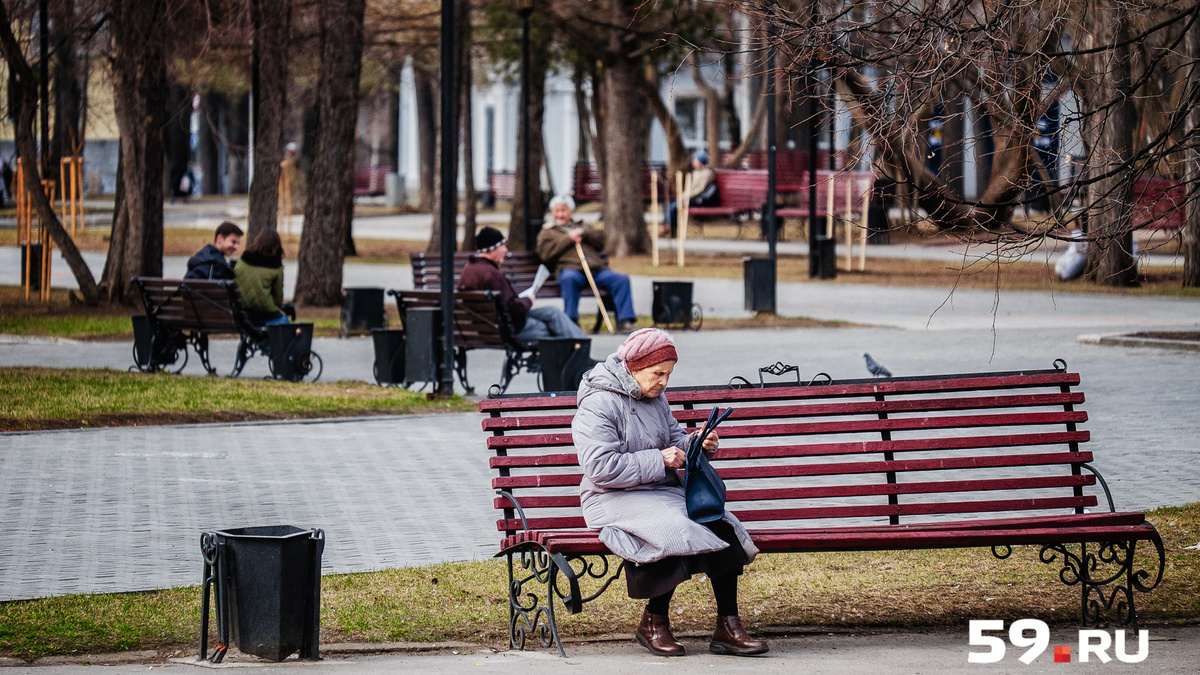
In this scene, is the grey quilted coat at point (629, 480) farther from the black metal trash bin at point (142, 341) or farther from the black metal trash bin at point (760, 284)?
the black metal trash bin at point (760, 284)

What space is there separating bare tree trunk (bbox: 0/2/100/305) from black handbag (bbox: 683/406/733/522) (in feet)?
50.0

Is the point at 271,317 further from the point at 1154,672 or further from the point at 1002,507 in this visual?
the point at 1154,672

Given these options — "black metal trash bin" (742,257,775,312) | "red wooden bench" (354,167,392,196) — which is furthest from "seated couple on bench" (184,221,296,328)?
"red wooden bench" (354,167,392,196)

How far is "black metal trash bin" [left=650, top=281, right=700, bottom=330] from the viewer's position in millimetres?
17969

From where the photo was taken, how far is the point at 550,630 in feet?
19.1

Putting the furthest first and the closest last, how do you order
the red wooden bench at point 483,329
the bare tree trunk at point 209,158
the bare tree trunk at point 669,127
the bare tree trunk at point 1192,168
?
the bare tree trunk at point 209,158 → the bare tree trunk at point 669,127 → the red wooden bench at point 483,329 → the bare tree trunk at point 1192,168

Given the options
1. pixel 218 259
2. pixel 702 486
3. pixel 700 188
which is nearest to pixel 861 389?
pixel 702 486

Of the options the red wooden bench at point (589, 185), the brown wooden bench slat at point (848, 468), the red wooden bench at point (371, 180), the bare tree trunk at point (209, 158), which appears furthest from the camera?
the bare tree trunk at point (209, 158)

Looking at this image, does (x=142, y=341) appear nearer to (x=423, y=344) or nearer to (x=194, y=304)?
(x=194, y=304)

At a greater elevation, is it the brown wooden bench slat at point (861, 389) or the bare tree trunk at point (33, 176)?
the bare tree trunk at point (33, 176)

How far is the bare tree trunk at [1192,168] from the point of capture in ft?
22.6

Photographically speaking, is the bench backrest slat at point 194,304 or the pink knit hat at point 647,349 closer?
the pink knit hat at point 647,349

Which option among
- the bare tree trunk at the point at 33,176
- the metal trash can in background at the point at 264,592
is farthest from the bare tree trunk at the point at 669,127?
the metal trash can in background at the point at 264,592

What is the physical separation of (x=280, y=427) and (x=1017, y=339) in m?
8.51
